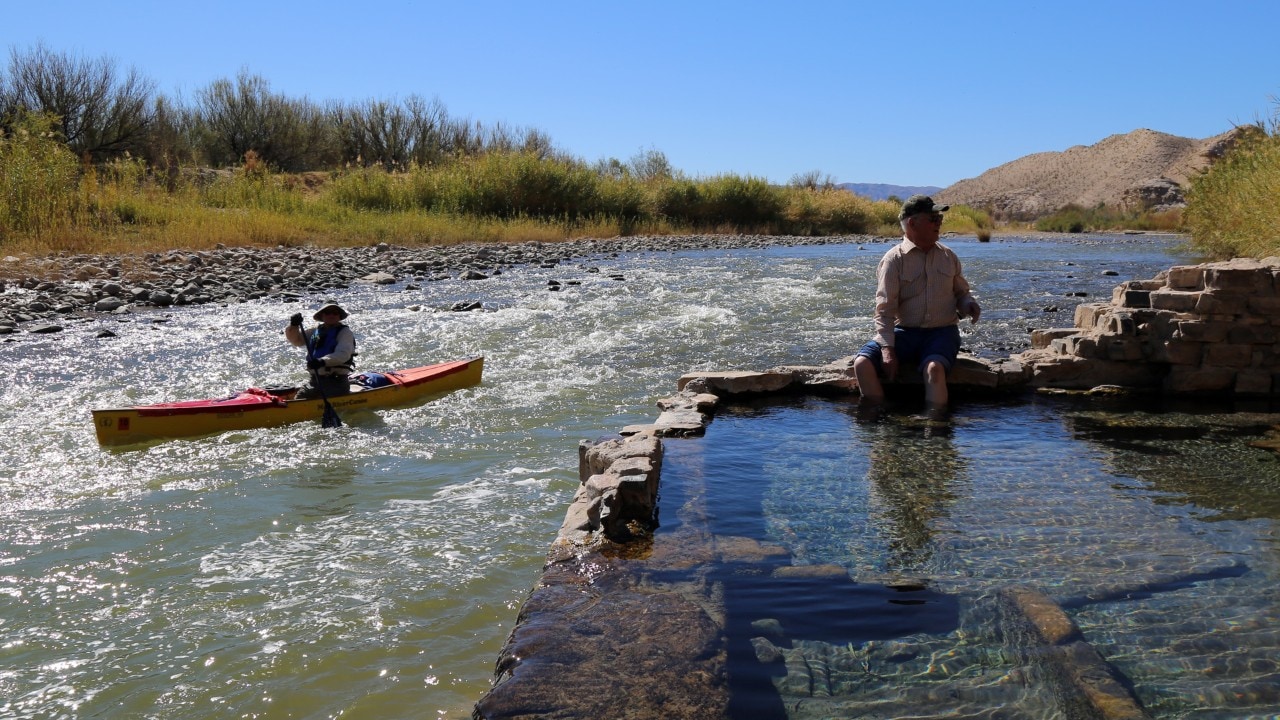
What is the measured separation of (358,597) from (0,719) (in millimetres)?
1299

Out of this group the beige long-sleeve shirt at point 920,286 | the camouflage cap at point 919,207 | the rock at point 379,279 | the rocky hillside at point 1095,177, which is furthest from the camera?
the rocky hillside at point 1095,177

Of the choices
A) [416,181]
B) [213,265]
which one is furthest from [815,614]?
[416,181]

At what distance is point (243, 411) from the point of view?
7.51 metres

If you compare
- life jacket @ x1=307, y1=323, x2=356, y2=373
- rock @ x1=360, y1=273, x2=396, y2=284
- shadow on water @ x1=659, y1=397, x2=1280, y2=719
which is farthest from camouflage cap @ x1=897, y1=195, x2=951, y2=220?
rock @ x1=360, y1=273, x2=396, y2=284

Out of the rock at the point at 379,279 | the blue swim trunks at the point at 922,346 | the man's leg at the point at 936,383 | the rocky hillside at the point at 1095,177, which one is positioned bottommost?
the man's leg at the point at 936,383

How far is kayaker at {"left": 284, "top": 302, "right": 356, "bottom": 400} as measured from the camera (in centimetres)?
809

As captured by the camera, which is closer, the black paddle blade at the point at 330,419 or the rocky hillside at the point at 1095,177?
the black paddle blade at the point at 330,419

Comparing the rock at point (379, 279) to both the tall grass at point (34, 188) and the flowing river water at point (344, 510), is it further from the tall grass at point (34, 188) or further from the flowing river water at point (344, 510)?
the tall grass at point (34, 188)

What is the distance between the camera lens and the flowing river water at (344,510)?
11.5 ft

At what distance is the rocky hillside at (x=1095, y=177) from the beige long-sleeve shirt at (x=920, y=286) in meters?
59.1

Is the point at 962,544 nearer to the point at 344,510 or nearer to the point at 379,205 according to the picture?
the point at 344,510

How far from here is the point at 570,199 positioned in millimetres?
30219

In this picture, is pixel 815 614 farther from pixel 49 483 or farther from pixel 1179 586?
pixel 49 483

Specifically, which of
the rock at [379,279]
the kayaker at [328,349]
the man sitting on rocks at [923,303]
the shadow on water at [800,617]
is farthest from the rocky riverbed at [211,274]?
the shadow on water at [800,617]
